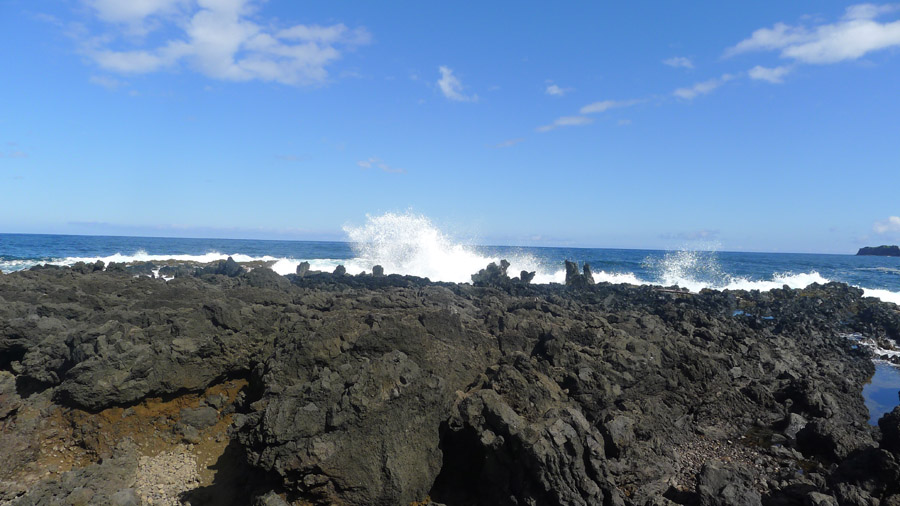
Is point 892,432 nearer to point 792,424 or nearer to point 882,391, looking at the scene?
point 792,424

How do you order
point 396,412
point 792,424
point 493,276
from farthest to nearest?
point 493,276 → point 792,424 → point 396,412

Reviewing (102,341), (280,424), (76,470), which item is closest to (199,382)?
(102,341)

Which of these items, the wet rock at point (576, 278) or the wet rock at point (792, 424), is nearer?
the wet rock at point (792, 424)

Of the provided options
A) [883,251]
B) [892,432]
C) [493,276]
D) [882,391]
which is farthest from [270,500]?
[883,251]

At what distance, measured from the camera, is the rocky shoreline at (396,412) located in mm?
5621

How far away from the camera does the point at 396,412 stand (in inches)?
232

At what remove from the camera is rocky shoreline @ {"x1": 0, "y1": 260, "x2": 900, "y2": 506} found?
5.62 m

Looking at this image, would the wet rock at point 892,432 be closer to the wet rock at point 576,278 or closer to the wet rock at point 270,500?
the wet rock at point 270,500

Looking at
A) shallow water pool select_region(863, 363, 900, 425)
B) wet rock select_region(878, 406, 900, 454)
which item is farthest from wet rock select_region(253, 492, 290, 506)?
shallow water pool select_region(863, 363, 900, 425)

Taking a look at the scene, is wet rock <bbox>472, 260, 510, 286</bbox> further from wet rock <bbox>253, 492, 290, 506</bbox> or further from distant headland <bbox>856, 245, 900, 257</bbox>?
distant headland <bbox>856, 245, 900, 257</bbox>

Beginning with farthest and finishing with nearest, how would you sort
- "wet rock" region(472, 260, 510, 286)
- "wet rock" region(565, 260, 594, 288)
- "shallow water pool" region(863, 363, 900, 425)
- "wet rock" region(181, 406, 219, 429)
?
"wet rock" region(565, 260, 594, 288) → "wet rock" region(472, 260, 510, 286) → "shallow water pool" region(863, 363, 900, 425) → "wet rock" region(181, 406, 219, 429)

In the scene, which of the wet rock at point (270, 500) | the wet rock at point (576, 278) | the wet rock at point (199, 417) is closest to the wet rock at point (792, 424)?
the wet rock at point (270, 500)

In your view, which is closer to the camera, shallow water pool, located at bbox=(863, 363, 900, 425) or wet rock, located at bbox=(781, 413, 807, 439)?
wet rock, located at bbox=(781, 413, 807, 439)

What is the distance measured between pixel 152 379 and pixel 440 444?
473cm
